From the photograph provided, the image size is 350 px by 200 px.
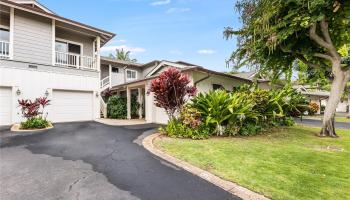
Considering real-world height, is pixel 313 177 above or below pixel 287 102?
below

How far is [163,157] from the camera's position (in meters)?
6.17

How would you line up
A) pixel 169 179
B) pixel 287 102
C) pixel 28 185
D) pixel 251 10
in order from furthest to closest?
pixel 287 102, pixel 251 10, pixel 169 179, pixel 28 185

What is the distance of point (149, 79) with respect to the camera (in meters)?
15.1

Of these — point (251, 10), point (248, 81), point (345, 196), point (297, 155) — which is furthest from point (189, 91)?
point (248, 81)

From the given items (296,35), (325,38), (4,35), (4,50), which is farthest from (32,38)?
(325,38)

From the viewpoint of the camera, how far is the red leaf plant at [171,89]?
9969mm

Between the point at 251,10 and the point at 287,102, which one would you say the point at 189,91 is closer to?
the point at 251,10

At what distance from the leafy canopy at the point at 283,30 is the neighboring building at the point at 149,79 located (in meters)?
2.33

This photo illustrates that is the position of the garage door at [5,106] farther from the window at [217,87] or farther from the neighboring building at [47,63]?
the window at [217,87]

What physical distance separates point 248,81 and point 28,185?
16.8m

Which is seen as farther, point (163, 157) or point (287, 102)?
point (287, 102)

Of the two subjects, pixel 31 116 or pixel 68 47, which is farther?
pixel 68 47

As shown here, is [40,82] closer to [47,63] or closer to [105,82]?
[47,63]

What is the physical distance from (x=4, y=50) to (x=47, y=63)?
2.31m
